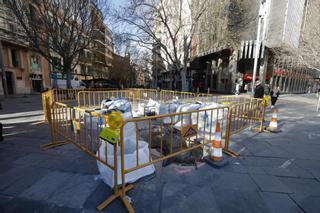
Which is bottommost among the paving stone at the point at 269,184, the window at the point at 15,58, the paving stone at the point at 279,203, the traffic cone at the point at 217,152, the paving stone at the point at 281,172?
the paving stone at the point at 279,203

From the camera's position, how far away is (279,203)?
2.17 metres

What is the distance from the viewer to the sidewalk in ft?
6.93

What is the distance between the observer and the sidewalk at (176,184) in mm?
2113

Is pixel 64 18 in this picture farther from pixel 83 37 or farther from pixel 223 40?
pixel 223 40

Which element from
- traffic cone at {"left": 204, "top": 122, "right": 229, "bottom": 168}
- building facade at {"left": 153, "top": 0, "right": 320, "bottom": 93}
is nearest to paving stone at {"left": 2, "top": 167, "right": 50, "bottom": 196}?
traffic cone at {"left": 204, "top": 122, "right": 229, "bottom": 168}

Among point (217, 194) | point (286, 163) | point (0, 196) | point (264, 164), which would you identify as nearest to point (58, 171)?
point (0, 196)

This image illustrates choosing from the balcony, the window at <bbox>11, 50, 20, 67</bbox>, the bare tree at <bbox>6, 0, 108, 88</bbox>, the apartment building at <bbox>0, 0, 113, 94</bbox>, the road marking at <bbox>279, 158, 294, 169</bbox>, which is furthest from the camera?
the balcony

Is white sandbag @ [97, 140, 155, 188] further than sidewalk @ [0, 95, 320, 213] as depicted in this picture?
Yes

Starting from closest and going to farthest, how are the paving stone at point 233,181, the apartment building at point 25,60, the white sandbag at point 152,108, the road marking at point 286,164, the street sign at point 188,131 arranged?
the paving stone at point 233,181 → the street sign at point 188,131 → the road marking at point 286,164 → the white sandbag at point 152,108 → the apartment building at point 25,60

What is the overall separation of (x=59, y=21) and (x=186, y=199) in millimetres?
17249

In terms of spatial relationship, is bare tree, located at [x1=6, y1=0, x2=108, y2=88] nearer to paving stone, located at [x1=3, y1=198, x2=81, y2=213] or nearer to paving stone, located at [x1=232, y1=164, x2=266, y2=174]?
paving stone, located at [x1=3, y1=198, x2=81, y2=213]

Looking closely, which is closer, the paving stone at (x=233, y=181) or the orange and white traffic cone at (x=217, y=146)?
the paving stone at (x=233, y=181)

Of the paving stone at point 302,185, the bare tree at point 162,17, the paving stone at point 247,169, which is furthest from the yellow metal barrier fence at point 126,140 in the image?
the bare tree at point 162,17

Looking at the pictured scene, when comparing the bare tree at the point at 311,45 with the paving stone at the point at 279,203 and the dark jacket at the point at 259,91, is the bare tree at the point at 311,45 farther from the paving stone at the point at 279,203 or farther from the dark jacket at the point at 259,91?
the paving stone at the point at 279,203
